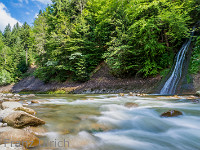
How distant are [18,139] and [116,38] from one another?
1127 centimetres

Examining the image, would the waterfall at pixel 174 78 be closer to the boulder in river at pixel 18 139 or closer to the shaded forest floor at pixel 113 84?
the shaded forest floor at pixel 113 84

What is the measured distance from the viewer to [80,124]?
277 centimetres

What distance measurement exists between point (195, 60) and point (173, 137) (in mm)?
8242

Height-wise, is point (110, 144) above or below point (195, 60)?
below

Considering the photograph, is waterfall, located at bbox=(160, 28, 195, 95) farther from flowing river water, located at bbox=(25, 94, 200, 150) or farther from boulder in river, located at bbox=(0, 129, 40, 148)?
boulder in river, located at bbox=(0, 129, 40, 148)

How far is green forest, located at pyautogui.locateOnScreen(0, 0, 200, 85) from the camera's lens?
9539 millimetres

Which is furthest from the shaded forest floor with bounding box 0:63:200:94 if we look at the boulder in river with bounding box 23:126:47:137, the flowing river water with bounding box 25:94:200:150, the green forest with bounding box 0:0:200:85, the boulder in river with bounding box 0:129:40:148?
the boulder in river with bounding box 0:129:40:148

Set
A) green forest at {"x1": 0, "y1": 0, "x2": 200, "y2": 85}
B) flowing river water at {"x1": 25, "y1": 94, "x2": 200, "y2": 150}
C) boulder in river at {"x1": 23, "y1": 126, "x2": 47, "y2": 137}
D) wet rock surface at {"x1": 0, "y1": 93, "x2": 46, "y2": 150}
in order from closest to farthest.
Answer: wet rock surface at {"x1": 0, "y1": 93, "x2": 46, "y2": 150}, flowing river water at {"x1": 25, "y1": 94, "x2": 200, "y2": 150}, boulder in river at {"x1": 23, "y1": 126, "x2": 47, "y2": 137}, green forest at {"x1": 0, "y1": 0, "x2": 200, "y2": 85}

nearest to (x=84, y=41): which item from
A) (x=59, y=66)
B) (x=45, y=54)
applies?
(x=59, y=66)

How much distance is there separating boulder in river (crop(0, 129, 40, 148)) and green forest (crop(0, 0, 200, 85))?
9.09m

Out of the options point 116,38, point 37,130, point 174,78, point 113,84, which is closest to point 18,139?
point 37,130

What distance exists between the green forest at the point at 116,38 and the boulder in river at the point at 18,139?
9.09 meters

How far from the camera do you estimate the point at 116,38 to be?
1188 cm

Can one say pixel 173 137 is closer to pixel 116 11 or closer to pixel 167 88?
pixel 167 88
